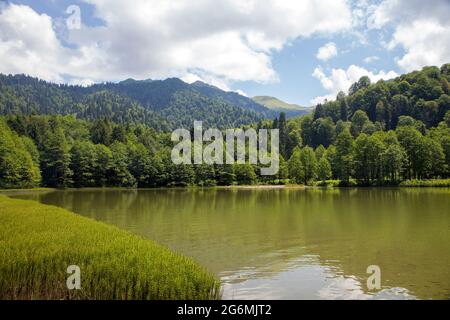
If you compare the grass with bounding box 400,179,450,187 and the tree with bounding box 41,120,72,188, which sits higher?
the tree with bounding box 41,120,72,188

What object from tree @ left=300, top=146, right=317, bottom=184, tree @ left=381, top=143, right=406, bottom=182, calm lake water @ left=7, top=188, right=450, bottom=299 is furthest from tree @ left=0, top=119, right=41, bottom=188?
tree @ left=381, top=143, right=406, bottom=182

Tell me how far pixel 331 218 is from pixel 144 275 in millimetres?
30827

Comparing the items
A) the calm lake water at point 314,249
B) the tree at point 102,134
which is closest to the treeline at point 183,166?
the tree at point 102,134

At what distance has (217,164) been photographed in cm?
14062

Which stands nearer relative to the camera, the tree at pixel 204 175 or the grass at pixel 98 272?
the grass at pixel 98 272

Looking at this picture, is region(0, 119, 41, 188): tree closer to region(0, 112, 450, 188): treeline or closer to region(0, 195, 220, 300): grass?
region(0, 112, 450, 188): treeline

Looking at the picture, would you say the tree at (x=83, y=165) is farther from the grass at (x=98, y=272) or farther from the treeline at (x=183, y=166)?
the grass at (x=98, y=272)

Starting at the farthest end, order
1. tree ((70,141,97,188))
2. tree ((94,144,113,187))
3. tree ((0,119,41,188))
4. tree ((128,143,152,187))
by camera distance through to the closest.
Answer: tree ((128,143,152,187))
tree ((94,144,113,187))
tree ((70,141,97,188))
tree ((0,119,41,188))

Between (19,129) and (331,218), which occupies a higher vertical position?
(19,129)

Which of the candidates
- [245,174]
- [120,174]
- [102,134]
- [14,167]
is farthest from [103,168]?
[245,174]

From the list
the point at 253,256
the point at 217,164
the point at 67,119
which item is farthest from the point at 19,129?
the point at 253,256

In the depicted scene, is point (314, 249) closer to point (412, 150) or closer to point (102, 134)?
point (412, 150)

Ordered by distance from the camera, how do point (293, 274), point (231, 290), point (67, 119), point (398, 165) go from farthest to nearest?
point (67, 119), point (398, 165), point (293, 274), point (231, 290)
